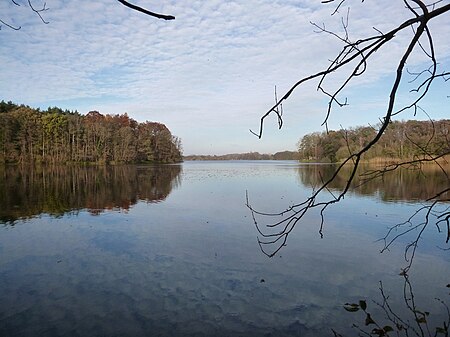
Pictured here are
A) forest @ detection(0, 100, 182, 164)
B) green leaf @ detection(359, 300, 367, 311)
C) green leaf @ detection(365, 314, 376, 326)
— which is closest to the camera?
green leaf @ detection(365, 314, 376, 326)

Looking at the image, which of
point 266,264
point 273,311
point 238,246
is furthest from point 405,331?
point 238,246

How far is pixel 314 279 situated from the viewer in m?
6.14

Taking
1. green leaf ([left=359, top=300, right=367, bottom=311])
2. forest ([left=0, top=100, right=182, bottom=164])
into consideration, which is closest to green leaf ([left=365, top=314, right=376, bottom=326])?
green leaf ([left=359, top=300, right=367, bottom=311])

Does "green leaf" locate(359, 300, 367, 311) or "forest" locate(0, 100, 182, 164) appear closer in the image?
"green leaf" locate(359, 300, 367, 311)

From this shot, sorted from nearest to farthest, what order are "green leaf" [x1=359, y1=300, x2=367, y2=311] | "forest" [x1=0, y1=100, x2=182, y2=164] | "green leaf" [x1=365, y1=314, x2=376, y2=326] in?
"green leaf" [x1=365, y1=314, x2=376, y2=326] < "green leaf" [x1=359, y1=300, x2=367, y2=311] < "forest" [x1=0, y1=100, x2=182, y2=164]

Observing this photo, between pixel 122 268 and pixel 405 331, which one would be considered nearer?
pixel 405 331

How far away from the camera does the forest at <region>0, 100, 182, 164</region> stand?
52344mm

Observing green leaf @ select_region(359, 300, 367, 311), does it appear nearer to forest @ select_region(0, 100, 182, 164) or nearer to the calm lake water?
the calm lake water

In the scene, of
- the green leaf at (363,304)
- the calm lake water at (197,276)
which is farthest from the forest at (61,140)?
the green leaf at (363,304)

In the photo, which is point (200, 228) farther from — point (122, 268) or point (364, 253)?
point (364, 253)

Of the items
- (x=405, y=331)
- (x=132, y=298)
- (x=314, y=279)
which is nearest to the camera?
(x=405, y=331)

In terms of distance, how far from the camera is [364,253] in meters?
7.80

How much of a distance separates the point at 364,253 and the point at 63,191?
1670 centimetres

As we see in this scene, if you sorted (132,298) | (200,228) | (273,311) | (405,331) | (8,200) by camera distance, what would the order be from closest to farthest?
1. (405,331)
2. (273,311)
3. (132,298)
4. (200,228)
5. (8,200)
